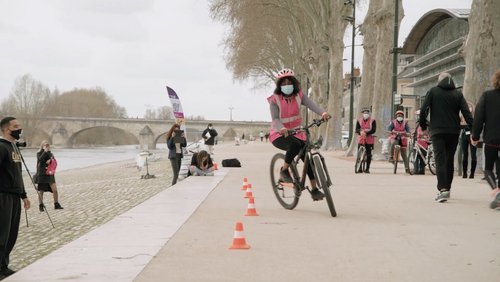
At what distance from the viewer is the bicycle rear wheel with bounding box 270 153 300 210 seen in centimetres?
919

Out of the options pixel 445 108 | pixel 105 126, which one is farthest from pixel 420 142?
pixel 105 126

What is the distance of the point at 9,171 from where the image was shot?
6602 mm

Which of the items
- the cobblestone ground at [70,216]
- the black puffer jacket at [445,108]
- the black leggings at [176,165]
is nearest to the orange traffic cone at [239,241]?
the cobblestone ground at [70,216]

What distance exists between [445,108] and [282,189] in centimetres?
261

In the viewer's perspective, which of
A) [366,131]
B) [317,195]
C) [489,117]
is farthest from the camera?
[366,131]

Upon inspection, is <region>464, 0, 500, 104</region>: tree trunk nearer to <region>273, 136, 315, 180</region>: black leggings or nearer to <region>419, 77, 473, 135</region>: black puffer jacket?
<region>419, 77, 473, 135</region>: black puffer jacket

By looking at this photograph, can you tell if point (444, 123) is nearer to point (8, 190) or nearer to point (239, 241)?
point (239, 241)

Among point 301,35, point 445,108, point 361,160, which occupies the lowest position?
point 361,160

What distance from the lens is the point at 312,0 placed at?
122ft

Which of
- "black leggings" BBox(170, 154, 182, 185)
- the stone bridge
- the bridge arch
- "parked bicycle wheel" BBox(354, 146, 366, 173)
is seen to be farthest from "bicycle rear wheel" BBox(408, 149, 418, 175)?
the bridge arch

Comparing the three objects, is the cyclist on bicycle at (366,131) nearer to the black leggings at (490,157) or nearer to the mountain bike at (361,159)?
the mountain bike at (361,159)

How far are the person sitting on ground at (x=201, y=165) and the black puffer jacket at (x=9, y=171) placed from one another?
10854mm

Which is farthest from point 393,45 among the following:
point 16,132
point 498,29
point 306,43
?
point 306,43

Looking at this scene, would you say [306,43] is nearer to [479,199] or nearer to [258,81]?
[479,199]
